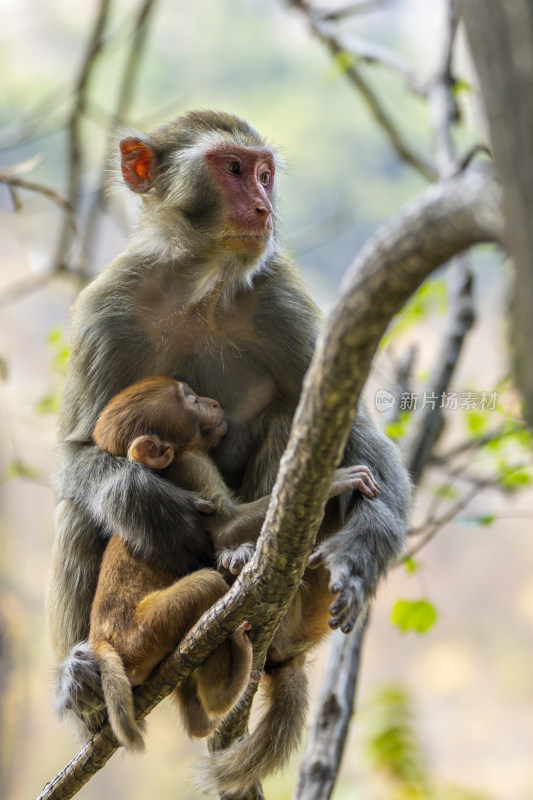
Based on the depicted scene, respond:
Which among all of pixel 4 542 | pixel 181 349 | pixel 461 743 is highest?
pixel 181 349

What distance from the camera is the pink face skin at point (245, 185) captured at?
3758 millimetres

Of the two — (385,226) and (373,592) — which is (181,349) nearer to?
(373,592)

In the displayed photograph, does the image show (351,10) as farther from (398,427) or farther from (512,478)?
(512,478)

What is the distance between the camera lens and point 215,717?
3211 millimetres

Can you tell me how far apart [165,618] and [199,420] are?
839mm

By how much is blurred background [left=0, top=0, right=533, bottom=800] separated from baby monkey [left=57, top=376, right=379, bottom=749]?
3572 mm

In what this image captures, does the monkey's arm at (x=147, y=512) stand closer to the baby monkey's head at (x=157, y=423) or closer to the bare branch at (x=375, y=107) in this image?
the baby monkey's head at (x=157, y=423)

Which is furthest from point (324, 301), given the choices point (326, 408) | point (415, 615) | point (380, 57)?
point (326, 408)

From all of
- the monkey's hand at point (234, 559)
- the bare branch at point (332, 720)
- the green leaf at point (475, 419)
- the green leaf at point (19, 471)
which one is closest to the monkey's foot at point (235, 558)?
the monkey's hand at point (234, 559)

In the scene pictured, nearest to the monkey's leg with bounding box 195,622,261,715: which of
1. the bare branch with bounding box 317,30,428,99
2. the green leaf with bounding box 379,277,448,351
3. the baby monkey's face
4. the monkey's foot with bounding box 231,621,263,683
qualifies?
the monkey's foot with bounding box 231,621,263,683

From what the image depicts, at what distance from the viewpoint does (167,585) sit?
10.8ft

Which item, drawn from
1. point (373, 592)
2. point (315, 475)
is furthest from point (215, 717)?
point (315, 475)

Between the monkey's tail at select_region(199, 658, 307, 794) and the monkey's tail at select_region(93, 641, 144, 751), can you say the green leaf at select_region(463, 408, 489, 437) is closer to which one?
the monkey's tail at select_region(199, 658, 307, 794)

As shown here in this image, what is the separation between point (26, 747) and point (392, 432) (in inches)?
316
